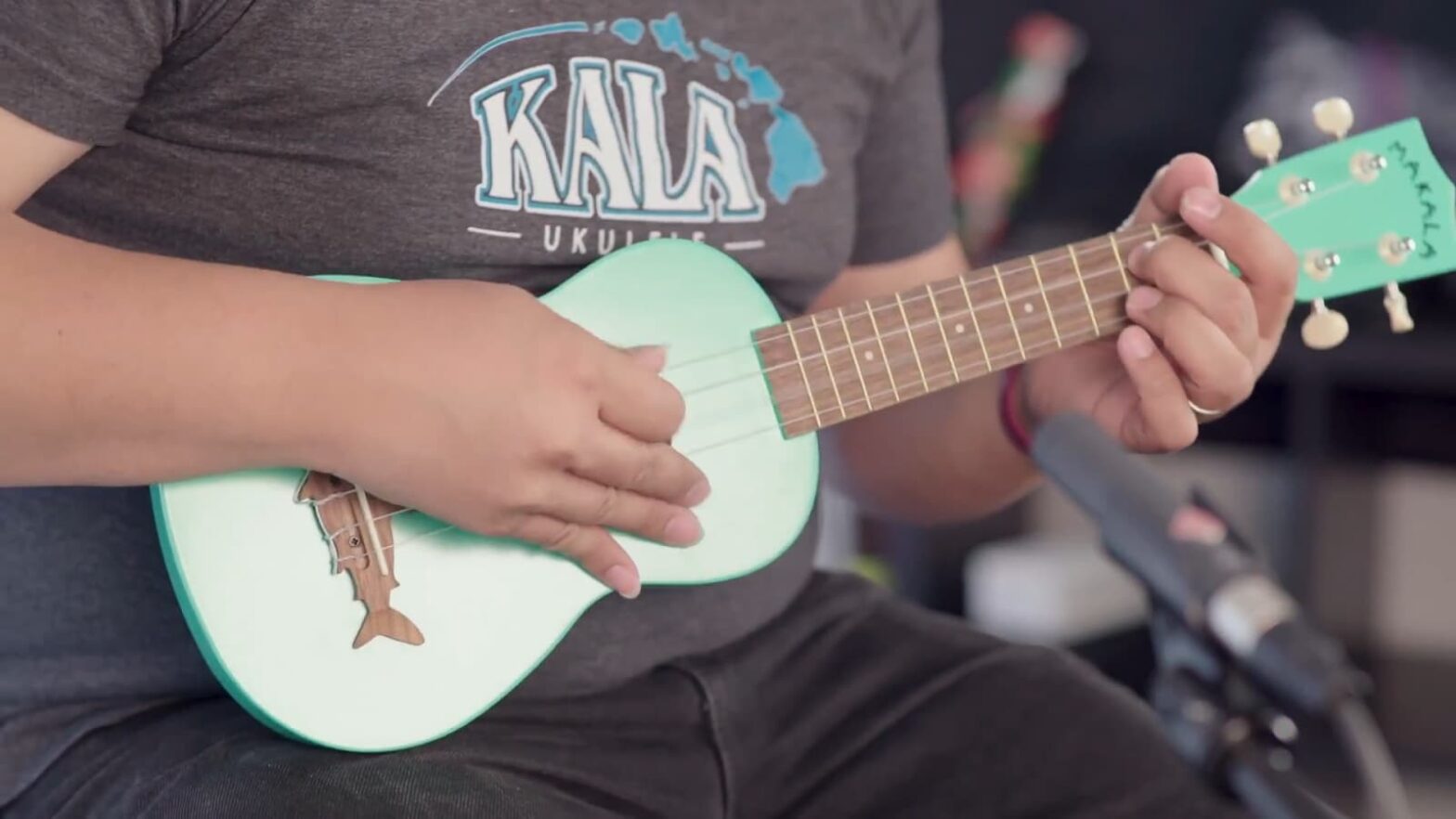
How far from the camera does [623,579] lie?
0.87m

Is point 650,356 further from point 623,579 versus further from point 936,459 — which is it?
point 936,459

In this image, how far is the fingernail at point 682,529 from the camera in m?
0.89

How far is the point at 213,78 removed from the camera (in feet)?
2.74

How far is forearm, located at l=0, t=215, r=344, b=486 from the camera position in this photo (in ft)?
2.39

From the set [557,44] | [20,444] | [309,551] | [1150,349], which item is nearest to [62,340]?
[20,444]

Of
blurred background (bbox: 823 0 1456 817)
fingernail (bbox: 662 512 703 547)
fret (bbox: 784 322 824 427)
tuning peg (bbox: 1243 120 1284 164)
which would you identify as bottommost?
blurred background (bbox: 823 0 1456 817)

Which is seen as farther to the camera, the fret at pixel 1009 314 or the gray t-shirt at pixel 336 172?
the fret at pixel 1009 314

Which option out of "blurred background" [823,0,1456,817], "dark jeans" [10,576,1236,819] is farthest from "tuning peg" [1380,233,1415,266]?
"blurred background" [823,0,1456,817]

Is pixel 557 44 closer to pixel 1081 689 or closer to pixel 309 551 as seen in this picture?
pixel 309 551

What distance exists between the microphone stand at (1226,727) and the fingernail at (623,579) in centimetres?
30

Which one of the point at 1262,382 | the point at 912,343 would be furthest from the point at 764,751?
the point at 1262,382

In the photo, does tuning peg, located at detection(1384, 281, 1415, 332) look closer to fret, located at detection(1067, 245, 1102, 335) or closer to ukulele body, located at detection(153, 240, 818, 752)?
fret, located at detection(1067, 245, 1102, 335)

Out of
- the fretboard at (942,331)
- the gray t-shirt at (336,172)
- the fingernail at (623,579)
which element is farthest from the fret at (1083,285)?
the fingernail at (623,579)

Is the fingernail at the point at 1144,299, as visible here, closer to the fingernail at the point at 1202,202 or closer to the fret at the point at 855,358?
the fingernail at the point at 1202,202
